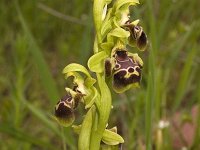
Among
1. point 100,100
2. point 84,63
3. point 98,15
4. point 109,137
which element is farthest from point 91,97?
point 84,63

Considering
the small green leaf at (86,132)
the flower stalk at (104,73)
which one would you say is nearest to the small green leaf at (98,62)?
the flower stalk at (104,73)

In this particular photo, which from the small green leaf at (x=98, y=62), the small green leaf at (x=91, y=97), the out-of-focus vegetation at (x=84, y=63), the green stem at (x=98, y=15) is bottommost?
the small green leaf at (x=91, y=97)

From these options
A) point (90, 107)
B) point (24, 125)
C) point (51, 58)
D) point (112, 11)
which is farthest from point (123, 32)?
point (51, 58)

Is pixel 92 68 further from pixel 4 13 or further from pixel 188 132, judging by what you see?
pixel 4 13

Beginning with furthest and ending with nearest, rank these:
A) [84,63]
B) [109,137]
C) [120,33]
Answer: [84,63] → [109,137] → [120,33]

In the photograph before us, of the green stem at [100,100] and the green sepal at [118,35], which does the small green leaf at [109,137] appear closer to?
the green stem at [100,100]

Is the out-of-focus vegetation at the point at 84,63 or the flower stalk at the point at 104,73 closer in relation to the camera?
the flower stalk at the point at 104,73

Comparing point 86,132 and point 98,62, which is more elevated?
point 98,62

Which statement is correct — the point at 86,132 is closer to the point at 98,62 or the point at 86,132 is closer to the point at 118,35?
the point at 98,62
